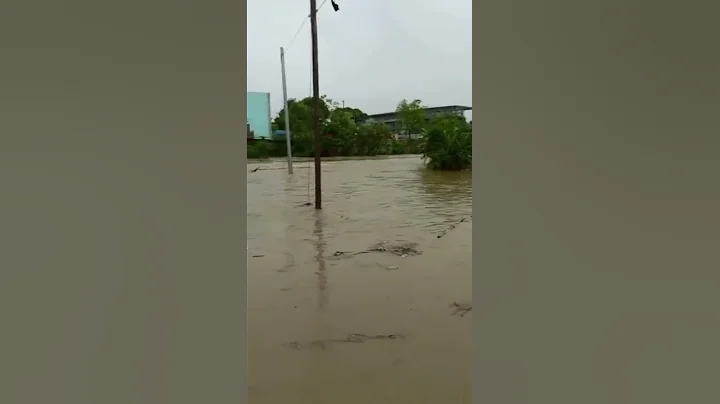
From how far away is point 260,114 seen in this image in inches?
159

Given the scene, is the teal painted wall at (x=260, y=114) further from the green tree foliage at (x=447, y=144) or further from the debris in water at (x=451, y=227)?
the debris in water at (x=451, y=227)

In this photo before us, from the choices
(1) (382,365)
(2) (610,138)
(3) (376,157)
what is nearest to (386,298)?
(1) (382,365)

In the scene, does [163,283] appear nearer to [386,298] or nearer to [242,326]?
[242,326]

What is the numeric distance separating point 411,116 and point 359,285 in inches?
69.4

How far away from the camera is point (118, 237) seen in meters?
1.34

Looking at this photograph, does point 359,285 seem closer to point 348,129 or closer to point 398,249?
point 398,249

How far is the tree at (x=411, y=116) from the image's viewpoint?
197 inches

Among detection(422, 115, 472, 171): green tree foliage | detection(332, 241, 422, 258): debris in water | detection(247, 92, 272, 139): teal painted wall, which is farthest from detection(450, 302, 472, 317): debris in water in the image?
detection(247, 92, 272, 139): teal painted wall

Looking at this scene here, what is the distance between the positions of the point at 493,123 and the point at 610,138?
0.34m

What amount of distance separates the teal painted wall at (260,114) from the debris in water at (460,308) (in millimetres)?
1636

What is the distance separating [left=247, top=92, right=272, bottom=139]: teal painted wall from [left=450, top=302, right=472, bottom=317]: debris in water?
1636 mm

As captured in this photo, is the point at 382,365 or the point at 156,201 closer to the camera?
the point at 156,201

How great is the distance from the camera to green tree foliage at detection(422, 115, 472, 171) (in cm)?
502

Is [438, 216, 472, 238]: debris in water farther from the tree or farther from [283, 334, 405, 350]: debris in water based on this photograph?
[283, 334, 405, 350]: debris in water
